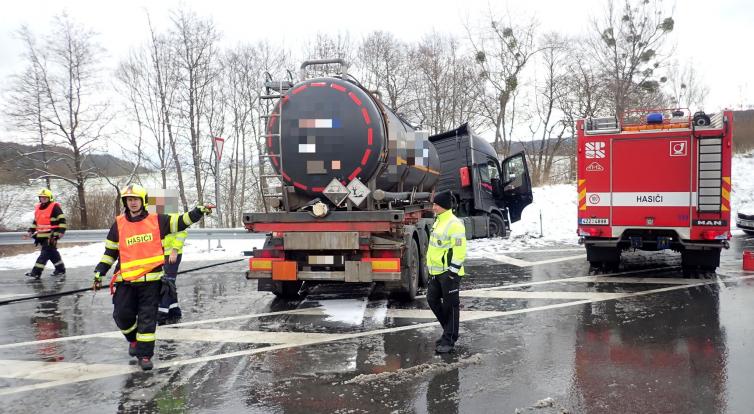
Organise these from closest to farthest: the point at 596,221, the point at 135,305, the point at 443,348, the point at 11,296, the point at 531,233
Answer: the point at 135,305 → the point at 443,348 → the point at 11,296 → the point at 596,221 → the point at 531,233

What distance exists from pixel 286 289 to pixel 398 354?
3.48m

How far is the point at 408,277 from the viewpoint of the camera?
806 centimetres

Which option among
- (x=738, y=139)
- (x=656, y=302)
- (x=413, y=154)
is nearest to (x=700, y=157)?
(x=656, y=302)

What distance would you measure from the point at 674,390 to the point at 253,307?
5.60m

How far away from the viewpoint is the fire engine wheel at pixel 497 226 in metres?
17.2

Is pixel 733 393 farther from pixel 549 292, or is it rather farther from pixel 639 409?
pixel 549 292

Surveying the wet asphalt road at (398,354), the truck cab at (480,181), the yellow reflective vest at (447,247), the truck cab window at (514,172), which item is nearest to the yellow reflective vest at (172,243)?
the wet asphalt road at (398,354)

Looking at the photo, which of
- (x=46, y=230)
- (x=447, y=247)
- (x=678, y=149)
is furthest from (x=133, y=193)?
(x=678, y=149)

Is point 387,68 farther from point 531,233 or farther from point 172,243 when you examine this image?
point 172,243

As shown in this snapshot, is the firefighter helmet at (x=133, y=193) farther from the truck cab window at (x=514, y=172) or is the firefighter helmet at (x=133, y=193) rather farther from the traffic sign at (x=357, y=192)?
the truck cab window at (x=514, y=172)

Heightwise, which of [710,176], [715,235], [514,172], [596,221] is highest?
[514,172]

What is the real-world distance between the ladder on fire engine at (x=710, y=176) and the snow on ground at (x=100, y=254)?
1034 centimetres

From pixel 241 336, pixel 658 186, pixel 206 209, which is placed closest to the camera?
pixel 206 209

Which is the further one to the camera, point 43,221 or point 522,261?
point 522,261
